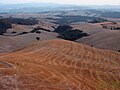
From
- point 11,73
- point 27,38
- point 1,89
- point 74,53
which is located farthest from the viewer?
point 27,38

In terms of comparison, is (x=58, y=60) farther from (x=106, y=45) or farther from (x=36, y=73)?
(x=106, y=45)

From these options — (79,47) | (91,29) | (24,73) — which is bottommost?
(91,29)

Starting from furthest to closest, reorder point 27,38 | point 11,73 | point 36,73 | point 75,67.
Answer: point 27,38, point 75,67, point 36,73, point 11,73

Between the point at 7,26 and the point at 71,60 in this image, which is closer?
the point at 71,60

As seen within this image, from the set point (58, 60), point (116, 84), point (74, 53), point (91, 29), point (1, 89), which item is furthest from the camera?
point (91, 29)

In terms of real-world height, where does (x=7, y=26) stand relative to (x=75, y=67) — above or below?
below

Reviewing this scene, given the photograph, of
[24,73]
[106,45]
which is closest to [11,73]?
[24,73]

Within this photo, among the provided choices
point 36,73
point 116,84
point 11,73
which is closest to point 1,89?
point 11,73

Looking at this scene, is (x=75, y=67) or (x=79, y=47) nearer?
(x=75, y=67)

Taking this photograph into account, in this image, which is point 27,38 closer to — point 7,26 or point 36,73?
point 7,26
